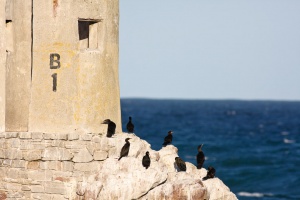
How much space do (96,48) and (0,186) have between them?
5183 mm

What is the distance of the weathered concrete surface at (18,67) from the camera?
1053 inches

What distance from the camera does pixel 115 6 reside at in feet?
89.2

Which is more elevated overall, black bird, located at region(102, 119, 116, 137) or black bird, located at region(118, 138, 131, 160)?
black bird, located at region(102, 119, 116, 137)

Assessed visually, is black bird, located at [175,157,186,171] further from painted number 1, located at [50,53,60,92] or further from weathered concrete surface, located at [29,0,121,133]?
painted number 1, located at [50,53,60,92]

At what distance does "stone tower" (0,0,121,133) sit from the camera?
85.6ft

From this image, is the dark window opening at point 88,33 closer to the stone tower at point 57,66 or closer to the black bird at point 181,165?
the stone tower at point 57,66

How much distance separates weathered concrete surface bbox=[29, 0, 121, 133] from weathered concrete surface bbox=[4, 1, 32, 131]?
1.57ft

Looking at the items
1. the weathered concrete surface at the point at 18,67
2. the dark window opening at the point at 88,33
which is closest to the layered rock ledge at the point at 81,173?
the weathered concrete surface at the point at 18,67

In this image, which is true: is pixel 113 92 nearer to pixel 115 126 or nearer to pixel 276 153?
pixel 115 126

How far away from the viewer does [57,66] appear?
26125 mm

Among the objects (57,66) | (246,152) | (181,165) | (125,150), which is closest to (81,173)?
(125,150)

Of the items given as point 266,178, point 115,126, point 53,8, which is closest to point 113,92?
point 115,126

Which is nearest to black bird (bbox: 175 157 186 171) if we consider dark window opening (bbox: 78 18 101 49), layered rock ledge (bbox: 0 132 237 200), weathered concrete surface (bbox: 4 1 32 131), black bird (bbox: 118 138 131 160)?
layered rock ledge (bbox: 0 132 237 200)

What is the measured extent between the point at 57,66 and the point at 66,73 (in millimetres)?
347
